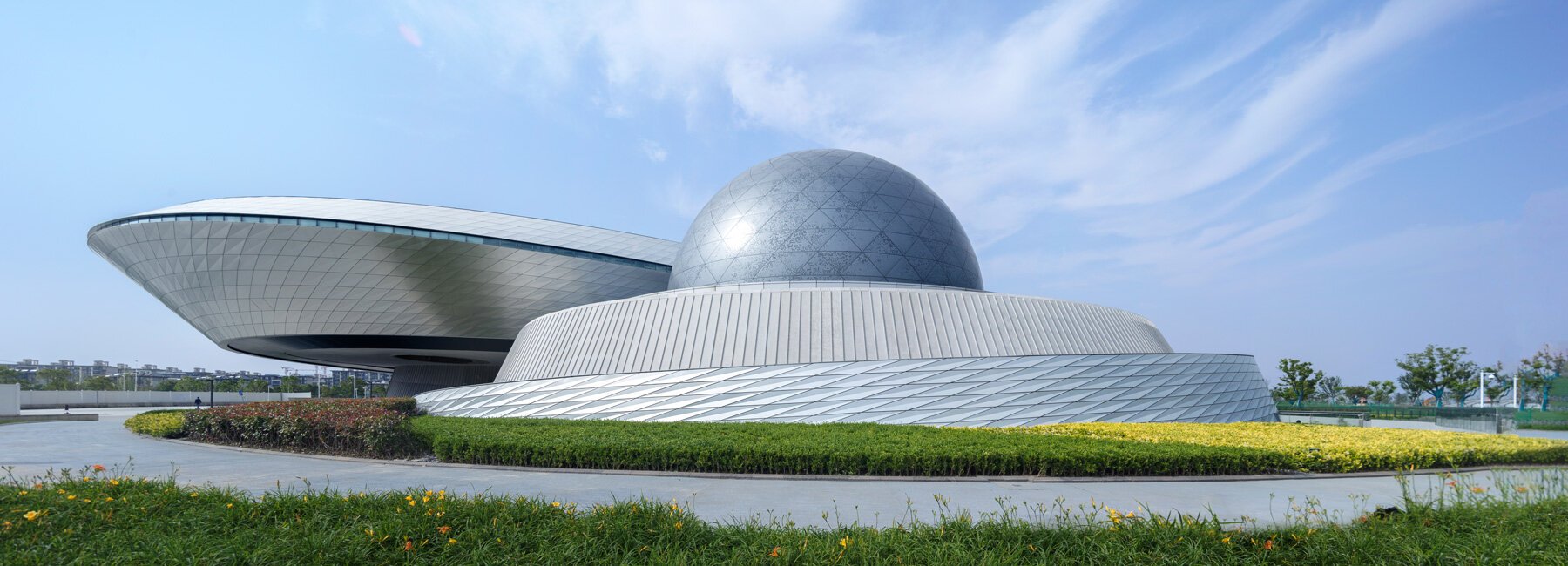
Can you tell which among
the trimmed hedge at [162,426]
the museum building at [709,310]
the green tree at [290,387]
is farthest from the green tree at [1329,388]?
the green tree at [290,387]

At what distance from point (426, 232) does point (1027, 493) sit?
1238 inches

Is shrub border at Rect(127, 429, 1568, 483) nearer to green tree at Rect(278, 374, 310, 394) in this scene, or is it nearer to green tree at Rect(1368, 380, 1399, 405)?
green tree at Rect(1368, 380, 1399, 405)

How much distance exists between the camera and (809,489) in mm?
9703

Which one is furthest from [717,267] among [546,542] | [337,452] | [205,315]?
[205,315]

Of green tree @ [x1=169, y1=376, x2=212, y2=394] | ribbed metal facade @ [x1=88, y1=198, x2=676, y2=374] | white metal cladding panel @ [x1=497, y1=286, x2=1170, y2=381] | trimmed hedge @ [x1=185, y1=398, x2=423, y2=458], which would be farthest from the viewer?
green tree @ [x1=169, y1=376, x2=212, y2=394]

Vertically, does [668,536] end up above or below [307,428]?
above

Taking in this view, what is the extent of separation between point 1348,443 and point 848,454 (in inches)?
345

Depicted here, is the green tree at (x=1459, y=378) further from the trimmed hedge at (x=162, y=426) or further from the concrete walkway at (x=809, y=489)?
the trimmed hedge at (x=162, y=426)

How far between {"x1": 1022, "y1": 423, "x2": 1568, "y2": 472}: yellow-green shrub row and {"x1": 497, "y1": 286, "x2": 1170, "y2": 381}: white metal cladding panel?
515 cm

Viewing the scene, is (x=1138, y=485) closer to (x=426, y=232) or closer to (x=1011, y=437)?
(x=1011, y=437)

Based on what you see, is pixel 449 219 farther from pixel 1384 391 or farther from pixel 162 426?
pixel 1384 391

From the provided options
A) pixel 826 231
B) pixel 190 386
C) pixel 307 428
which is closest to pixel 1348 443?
pixel 826 231

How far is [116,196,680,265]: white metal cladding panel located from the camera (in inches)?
1363

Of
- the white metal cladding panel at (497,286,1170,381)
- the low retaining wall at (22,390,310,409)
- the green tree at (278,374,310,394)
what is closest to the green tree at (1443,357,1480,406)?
the white metal cladding panel at (497,286,1170,381)
